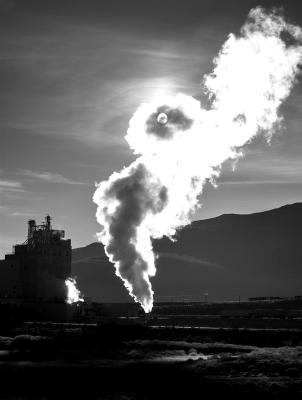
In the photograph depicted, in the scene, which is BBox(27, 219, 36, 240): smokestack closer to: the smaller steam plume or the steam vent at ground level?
the steam vent at ground level

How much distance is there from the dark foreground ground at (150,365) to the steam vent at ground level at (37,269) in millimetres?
60499

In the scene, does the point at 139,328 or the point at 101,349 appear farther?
the point at 139,328

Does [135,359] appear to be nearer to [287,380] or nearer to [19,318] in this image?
[287,380]

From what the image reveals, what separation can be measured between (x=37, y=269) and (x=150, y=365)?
97.7 meters

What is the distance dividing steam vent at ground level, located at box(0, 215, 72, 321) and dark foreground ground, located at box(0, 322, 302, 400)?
60.5 m

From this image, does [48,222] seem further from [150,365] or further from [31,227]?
[150,365]

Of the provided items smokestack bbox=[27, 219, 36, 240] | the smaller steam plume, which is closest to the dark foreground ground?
the smaller steam plume

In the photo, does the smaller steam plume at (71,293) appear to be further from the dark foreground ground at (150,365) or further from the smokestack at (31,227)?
the dark foreground ground at (150,365)

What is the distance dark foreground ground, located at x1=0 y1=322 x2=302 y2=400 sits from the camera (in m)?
52.3

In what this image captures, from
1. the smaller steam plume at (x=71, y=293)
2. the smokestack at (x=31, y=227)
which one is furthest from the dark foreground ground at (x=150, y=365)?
the smokestack at (x=31, y=227)

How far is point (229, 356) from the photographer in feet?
227

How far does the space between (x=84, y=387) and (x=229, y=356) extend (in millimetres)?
19166

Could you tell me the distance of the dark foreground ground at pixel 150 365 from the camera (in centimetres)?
5228

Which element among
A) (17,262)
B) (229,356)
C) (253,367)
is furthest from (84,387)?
(17,262)
